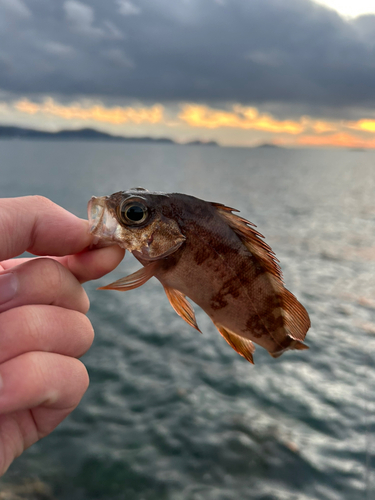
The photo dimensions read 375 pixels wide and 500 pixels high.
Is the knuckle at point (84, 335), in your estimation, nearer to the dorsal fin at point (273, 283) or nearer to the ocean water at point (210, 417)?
the dorsal fin at point (273, 283)

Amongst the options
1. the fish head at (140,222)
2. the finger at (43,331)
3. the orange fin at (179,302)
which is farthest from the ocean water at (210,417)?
the fish head at (140,222)

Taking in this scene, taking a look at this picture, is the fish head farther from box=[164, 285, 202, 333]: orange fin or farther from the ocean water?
the ocean water

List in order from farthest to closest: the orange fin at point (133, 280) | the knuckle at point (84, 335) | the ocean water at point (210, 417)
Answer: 1. the ocean water at point (210, 417)
2. the knuckle at point (84, 335)
3. the orange fin at point (133, 280)

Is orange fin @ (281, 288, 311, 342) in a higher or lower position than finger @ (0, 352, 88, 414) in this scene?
higher

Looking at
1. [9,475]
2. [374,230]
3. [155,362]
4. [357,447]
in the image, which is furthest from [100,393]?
[374,230]

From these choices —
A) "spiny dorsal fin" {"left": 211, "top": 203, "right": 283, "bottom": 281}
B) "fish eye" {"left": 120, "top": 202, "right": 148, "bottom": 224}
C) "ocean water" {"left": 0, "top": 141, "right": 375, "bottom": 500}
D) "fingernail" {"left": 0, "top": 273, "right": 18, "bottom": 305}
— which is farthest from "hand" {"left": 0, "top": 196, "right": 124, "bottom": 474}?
"ocean water" {"left": 0, "top": 141, "right": 375, "bottom": 500}

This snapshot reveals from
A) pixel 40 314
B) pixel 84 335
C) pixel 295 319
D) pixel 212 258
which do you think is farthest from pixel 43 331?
pixel 295 319
